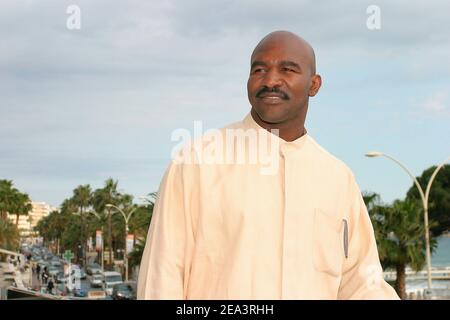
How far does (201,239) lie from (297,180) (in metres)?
0.44

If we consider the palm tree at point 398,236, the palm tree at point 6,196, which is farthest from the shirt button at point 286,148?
the palm tree at point 6,196

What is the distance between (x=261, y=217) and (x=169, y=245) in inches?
14.0

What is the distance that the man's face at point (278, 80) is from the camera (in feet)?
8.99

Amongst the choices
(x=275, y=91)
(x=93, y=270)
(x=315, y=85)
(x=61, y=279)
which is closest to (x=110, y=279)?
(x=93, y=270)

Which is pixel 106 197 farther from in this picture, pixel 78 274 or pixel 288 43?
pixel 288 43

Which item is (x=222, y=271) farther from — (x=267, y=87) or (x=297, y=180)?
(x=267, y=87)

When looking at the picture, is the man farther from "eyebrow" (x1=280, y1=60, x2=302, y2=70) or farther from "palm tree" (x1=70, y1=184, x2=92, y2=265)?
"palm tree" (x1=70, y1=184, x2=92, y2=265)

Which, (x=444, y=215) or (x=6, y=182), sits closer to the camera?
(x=444, y=215)

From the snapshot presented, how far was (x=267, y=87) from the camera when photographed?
275 cm

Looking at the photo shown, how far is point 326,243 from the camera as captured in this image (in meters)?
2.78

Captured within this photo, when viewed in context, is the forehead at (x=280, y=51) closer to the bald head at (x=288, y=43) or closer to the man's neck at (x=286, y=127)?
the bald head at (x=288, y=43)

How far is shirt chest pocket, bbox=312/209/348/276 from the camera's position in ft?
9.02

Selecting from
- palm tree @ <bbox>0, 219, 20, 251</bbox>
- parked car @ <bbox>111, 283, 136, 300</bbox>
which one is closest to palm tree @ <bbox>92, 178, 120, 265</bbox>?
palm tree @ <bbox>0, 219, 20, 251</bbox>
